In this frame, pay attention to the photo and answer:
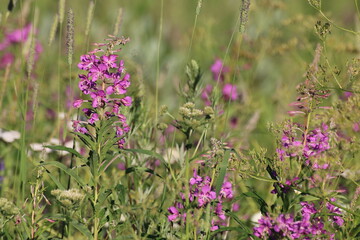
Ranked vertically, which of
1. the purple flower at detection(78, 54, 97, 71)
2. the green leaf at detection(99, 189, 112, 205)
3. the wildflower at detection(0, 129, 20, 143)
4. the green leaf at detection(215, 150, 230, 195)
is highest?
the purple flower at detection(78, 54, 97, 71)

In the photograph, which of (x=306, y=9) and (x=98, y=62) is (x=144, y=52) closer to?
(x=306, y=9)

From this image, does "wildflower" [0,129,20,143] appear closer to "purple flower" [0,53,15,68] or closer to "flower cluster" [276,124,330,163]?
"purple flower" [0,53,15,68]

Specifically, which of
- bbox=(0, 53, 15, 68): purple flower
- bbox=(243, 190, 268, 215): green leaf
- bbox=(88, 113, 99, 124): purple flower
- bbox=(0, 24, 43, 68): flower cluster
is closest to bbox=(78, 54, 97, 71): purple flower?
bbox=(88, 113, 99, 124): purple flower

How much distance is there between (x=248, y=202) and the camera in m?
2.99

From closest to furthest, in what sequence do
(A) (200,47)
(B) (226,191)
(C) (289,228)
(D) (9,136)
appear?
(C) (289,228) < (B) (226,191) < (D) (9,136) < (A) (200,47)

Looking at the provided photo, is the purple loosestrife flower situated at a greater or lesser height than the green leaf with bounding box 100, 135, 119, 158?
greater

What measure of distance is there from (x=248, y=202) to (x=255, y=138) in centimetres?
91

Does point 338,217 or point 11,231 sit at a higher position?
point 338,217

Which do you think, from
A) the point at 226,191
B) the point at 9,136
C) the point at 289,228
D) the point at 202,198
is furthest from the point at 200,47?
the point at 289,228

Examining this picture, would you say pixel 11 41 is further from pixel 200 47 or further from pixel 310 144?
pixel 310 144

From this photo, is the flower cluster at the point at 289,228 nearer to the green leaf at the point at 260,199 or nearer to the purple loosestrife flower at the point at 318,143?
the green leaf at the point at 260,199

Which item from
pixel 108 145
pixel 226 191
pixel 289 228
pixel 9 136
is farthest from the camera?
pixel 9 136

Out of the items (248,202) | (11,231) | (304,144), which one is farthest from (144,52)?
(304,144)

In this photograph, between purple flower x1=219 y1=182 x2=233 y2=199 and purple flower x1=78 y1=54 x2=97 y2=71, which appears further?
purple flower x1=219 y1=182 x2=233 y2=199
